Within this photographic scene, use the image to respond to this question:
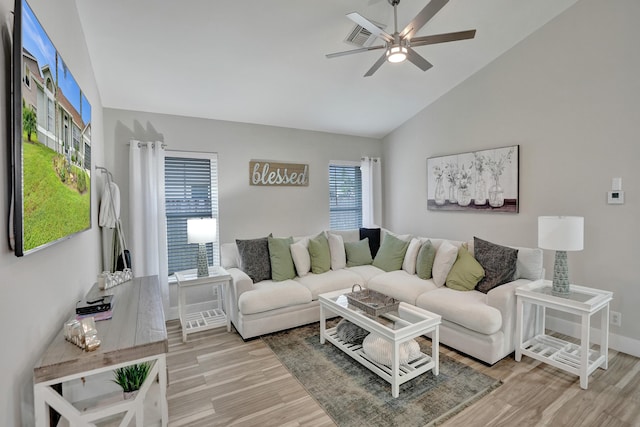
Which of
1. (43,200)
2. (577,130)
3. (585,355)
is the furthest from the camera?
(577,130)

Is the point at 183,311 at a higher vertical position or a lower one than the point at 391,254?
lower

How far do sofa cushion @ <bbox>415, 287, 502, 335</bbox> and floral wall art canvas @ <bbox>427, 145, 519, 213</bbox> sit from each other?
1.28 meters

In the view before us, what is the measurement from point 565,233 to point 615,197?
864mm

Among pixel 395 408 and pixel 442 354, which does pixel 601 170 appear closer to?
pixel 442 354

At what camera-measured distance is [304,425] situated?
1.93 metres

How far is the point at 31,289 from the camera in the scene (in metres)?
1.26

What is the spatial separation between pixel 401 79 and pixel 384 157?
1.82 m

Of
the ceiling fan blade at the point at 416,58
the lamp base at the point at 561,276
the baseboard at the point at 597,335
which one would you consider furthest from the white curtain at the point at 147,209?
the baseboard at the point at 597,335

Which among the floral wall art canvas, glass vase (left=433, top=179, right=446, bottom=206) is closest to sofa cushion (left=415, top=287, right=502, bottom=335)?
the floral wall art canvas

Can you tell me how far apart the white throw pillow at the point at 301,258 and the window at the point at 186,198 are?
108 cm

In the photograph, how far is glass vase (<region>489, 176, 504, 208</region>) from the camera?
3604 mm

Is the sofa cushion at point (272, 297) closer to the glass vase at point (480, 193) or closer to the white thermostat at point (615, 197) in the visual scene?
the glass vase at point (480, 193)

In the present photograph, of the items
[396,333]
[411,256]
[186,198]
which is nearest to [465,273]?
[411,256]

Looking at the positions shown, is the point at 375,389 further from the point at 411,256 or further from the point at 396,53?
the point at 396,53
